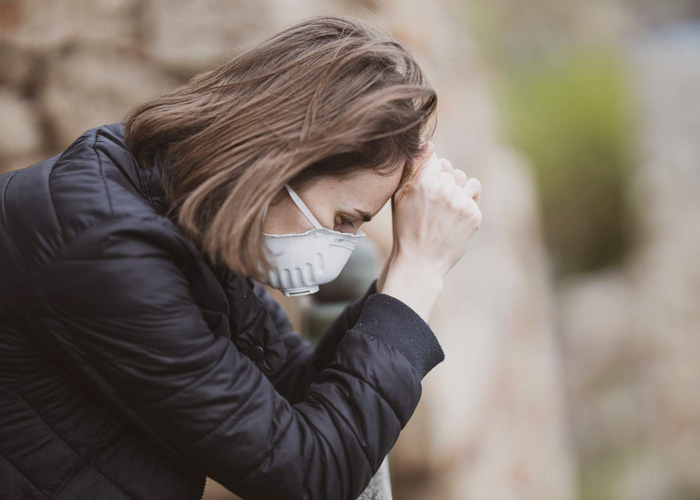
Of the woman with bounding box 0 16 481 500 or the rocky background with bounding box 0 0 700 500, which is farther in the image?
the rocky background with bounding box 0 0 700 500

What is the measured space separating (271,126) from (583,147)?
728cm

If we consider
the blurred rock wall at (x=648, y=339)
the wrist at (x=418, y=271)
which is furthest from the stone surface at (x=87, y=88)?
the blurred rock wall at (x=648, y=339)

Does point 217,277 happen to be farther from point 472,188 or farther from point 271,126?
point 472,188

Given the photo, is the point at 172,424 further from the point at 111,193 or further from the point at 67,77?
the point at 67,77

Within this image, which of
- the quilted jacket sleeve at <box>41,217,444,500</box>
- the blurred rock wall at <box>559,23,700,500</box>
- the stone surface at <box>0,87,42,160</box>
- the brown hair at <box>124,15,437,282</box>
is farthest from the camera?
the blurred rock wall at <box>559,23,700,500</box>

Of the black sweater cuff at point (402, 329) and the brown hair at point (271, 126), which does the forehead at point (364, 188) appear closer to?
the brown hair at point (271, 126)

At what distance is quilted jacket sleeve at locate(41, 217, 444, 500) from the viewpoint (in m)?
1.11

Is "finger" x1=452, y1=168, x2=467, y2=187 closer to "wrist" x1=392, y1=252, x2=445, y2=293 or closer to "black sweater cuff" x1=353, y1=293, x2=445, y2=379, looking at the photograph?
"wrist" x1=392, y1=252, x2=445, y2=293

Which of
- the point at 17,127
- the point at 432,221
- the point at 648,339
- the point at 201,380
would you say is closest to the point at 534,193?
the point at 648,339

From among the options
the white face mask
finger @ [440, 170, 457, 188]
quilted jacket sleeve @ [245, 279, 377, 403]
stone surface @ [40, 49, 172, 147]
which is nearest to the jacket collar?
the white face mask

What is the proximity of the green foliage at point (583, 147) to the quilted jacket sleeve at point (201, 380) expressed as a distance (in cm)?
683

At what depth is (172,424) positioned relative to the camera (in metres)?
1.16

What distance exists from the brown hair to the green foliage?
664cm

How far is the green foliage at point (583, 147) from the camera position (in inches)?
312
